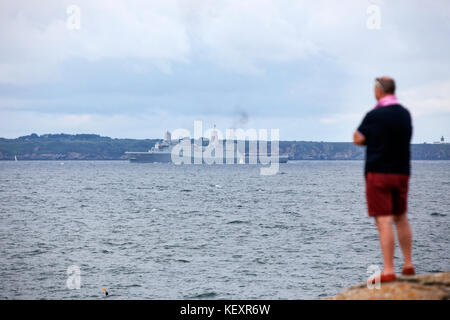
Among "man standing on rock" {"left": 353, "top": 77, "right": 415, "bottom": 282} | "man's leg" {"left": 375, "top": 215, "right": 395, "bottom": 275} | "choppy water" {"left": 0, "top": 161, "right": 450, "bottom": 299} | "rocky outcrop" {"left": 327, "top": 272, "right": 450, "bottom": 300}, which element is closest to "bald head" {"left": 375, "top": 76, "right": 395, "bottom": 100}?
"man standing on rock" {"left": 353, "top": 77, "right": 415, "bottom": 282}

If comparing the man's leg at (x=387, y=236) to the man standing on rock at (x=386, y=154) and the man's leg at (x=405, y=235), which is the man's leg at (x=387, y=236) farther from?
the man's leg at (x=405, y=235)

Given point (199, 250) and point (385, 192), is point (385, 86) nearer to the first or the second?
point (385, 192)

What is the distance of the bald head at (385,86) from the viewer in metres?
5.68

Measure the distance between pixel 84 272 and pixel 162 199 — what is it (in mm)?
41241

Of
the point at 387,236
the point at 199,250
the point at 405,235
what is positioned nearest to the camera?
the point at 387,236

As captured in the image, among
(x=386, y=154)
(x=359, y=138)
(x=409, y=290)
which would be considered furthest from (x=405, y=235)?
(x=359, y=138)

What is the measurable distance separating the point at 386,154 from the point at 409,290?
1521 millimetres

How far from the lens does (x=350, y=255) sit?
2811 centimetres

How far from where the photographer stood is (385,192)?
5.54 meters

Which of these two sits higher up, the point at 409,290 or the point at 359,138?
the point at 359,138

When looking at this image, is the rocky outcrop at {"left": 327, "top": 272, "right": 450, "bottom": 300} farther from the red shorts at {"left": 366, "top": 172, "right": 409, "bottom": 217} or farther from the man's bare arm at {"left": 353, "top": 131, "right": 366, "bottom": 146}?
the man's bare arm at {"left": 353, "top": 131, "right": 366, "bottom": 146}

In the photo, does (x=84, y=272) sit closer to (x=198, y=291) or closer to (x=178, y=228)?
(x=198, y=291)
